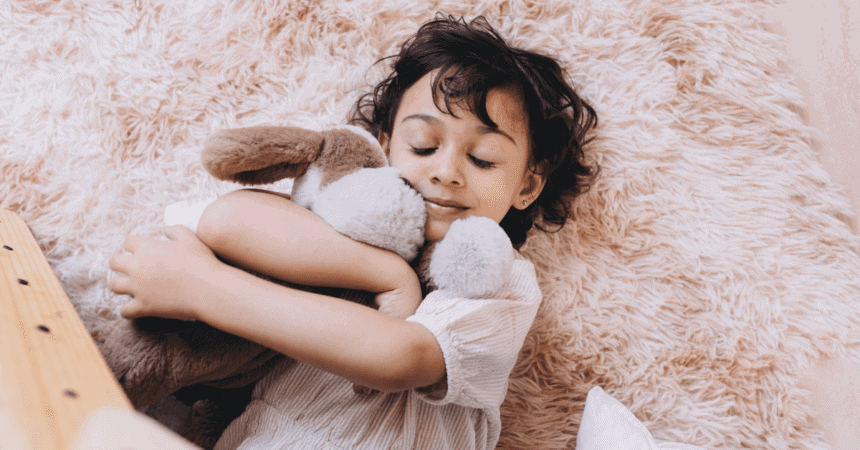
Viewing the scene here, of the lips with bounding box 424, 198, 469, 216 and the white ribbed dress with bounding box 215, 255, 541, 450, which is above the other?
the lips with bounding box 424, 198, 469, 216

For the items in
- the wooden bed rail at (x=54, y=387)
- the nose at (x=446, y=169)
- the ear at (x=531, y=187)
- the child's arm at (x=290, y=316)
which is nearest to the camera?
the wooden bed rail at (x=54, y=387)

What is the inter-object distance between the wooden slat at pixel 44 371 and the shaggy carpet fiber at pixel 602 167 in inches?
18.0

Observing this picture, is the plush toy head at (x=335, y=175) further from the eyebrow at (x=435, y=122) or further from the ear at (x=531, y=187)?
the ear at (x=531, y=187)

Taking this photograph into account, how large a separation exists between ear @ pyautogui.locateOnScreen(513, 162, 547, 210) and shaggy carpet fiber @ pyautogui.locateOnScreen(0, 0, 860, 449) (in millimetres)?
93

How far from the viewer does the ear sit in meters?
0.85

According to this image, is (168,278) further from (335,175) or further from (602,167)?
(602,167)

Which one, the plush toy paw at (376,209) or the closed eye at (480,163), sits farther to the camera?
the closed eye at (480,163)

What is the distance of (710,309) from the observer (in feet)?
2.88

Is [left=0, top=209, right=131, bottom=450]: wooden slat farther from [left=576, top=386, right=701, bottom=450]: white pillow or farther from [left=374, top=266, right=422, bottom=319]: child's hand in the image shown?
[left=576, top=386, right=701, bottom=450]: white pillow

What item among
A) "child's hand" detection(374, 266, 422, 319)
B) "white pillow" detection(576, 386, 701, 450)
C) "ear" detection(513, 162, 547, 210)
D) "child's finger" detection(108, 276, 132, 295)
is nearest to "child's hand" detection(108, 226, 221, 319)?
"child's finger" detection(108, 276, 132, 295)

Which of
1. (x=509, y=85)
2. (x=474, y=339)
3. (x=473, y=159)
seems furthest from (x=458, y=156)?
(x=474, y=339)

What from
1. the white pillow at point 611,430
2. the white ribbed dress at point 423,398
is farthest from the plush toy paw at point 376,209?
the white pillow at point 611,430

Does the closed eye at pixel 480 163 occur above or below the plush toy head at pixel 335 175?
below

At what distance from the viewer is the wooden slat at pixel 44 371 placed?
0.91ft
